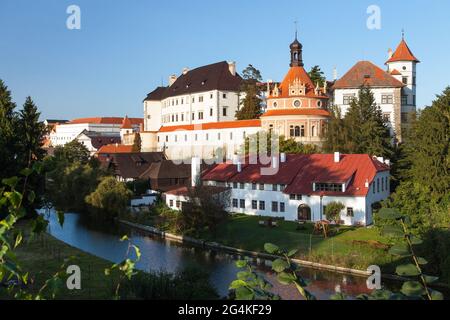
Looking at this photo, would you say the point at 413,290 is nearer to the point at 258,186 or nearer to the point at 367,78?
the point at 258,186

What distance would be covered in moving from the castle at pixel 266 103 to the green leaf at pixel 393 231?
48.0 metres

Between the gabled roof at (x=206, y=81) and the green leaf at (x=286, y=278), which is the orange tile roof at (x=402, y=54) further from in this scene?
the green leaf at (x=286, y=278)

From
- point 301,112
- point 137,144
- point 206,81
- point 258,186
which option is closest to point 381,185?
point 258,186

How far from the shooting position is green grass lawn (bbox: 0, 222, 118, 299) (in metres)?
17.1

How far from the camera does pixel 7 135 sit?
1260 inches

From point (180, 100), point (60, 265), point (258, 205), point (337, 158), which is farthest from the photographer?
point (180, 100)

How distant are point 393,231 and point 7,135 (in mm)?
32253

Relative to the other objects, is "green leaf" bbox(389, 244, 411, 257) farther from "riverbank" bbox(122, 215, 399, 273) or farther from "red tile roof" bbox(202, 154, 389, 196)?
"red tile roof" bbox(202, 154, 389, 196)

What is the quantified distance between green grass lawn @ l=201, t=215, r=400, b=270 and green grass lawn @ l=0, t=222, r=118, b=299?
884cm

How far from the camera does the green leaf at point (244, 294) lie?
11.5ft

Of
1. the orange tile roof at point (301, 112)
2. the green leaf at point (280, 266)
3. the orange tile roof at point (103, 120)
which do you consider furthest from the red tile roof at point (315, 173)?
the orange tile roof at point (103, 120)

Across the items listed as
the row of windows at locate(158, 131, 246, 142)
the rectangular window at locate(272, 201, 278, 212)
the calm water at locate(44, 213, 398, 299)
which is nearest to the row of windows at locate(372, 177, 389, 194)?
the rectangular window at locate(272, 201, 278, 212)
